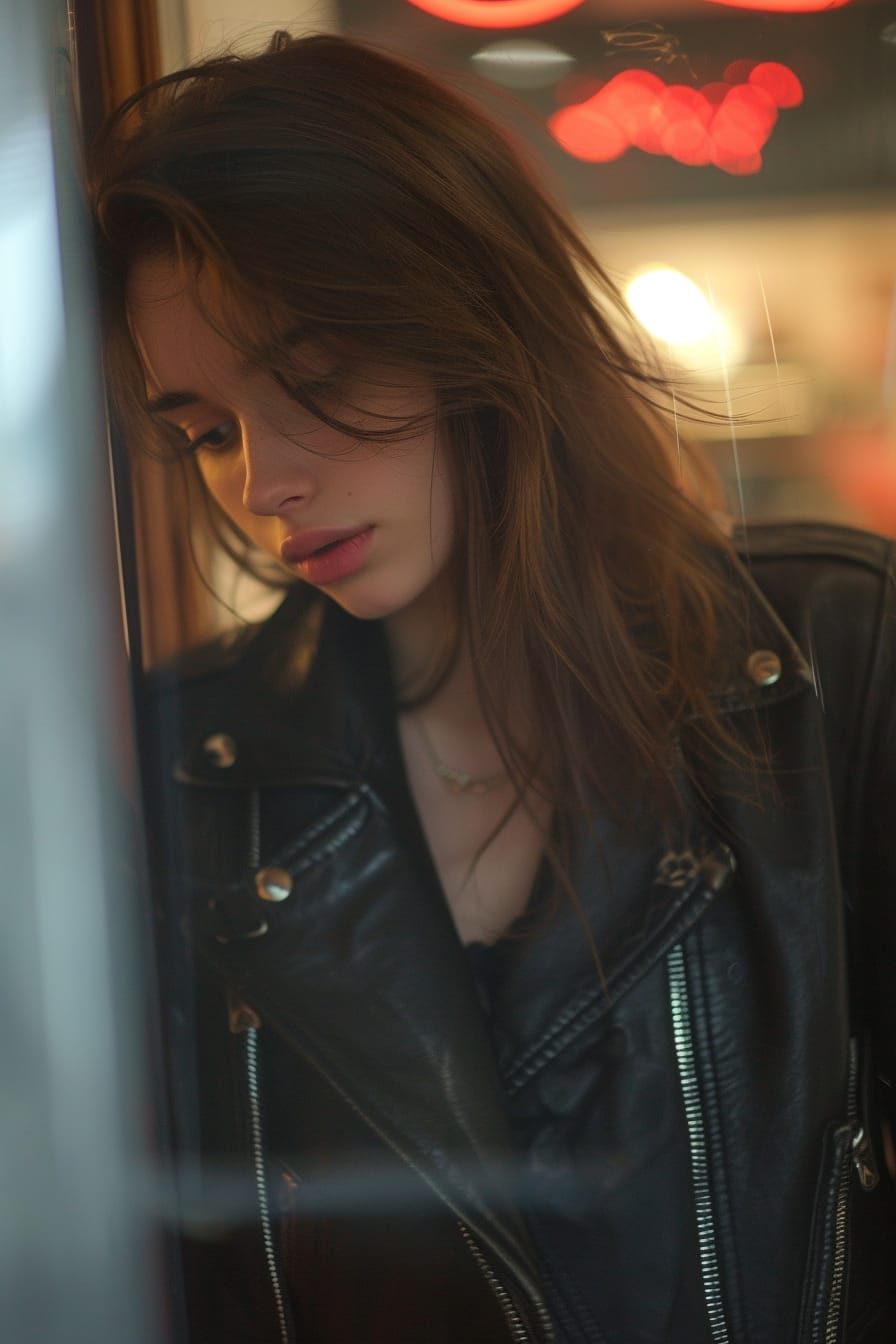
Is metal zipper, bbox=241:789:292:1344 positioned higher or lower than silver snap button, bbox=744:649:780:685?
lower

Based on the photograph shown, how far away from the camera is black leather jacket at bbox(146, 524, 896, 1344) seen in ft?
1.15

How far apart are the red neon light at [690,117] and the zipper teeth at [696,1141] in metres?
0.26

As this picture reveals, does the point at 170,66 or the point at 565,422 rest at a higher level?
the point at 170,66

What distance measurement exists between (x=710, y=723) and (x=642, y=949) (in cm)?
8

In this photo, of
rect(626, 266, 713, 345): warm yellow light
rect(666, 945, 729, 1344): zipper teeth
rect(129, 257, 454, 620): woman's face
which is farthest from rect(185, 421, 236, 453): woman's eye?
rect(666, 945, 729, 1344): zipper teeth

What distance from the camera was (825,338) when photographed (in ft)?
1.05

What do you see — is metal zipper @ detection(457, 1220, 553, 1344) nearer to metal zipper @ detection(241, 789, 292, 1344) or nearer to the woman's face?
metal zipper @ detection(241, 789, 292, 1344)

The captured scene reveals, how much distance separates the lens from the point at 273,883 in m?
0.38

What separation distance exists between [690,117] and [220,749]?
239 mm

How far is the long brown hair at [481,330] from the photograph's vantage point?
320mm

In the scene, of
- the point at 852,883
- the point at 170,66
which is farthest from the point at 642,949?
the point at 170,66

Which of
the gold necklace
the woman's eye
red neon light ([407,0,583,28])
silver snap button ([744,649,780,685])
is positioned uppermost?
red neon light ([407,0,583,28])

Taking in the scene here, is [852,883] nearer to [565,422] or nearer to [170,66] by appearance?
[565,422]

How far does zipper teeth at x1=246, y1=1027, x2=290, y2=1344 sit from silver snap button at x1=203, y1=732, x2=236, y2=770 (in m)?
0.09
